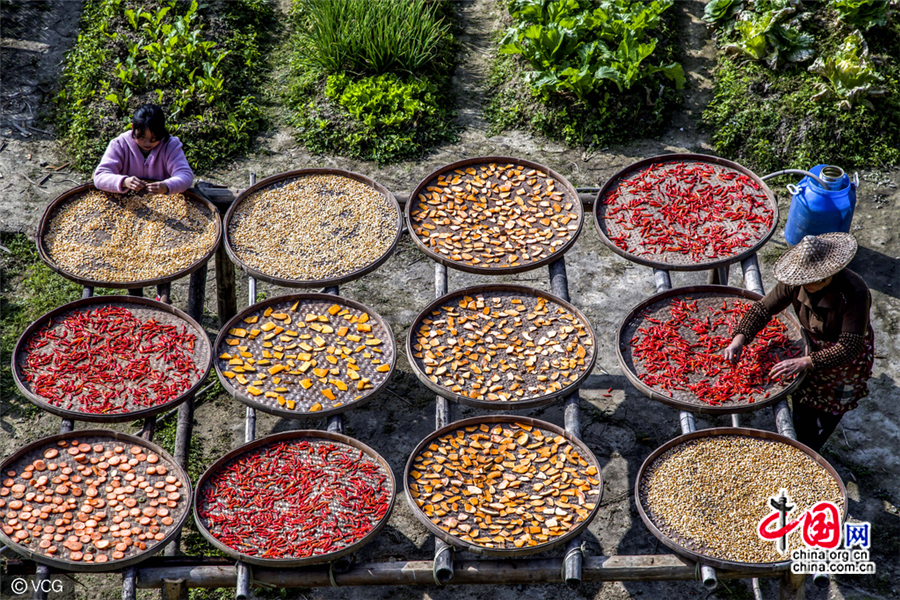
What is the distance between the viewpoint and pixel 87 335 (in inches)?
196

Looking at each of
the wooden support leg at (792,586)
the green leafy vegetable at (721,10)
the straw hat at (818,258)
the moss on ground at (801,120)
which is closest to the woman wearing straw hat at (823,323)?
the straw hat at (818,258)

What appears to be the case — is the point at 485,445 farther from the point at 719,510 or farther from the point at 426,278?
the point at 426,278

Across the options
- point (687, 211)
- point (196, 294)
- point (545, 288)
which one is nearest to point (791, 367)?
point (687, 211)

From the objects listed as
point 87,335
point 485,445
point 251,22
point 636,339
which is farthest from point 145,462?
point 251,22

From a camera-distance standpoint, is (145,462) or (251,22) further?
(251,22)

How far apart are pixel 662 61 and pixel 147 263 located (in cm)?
507

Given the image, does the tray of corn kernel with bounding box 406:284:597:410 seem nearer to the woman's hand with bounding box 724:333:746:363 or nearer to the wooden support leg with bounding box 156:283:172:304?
the woman's hand with bounding box 724:333:746:363

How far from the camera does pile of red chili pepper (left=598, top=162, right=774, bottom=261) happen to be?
5.38 m

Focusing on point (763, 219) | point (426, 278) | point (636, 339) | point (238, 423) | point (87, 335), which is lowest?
point (238, 423)

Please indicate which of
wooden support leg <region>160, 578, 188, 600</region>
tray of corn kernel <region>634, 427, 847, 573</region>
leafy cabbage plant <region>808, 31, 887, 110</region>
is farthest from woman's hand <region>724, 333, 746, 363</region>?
leafy cabbage plant <region>808, 31, 887, 110</region>

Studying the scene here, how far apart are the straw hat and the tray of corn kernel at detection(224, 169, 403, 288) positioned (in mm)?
2292

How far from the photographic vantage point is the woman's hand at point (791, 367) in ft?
15.1

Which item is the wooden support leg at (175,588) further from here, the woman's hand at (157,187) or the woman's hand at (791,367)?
the woman's hand at (791,367)

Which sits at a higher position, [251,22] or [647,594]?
[251,22]
